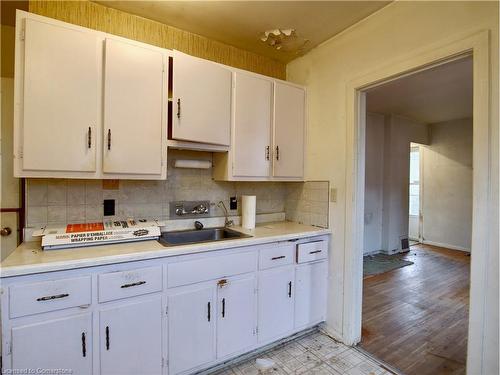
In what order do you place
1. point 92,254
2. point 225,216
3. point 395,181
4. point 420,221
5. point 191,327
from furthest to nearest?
1. point 420,221
2. point 395,181
3. point 225,216
4. point 191,327
5. point 92,254

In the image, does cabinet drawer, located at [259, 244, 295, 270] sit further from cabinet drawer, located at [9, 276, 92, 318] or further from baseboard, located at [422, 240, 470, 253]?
baseboard, located at [422, 240, 470, 253]

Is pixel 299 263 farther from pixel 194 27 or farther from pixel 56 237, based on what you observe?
pixel 194 27

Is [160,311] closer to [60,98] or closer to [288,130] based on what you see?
[60,98]

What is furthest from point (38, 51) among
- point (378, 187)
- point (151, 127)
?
point (378, 187)

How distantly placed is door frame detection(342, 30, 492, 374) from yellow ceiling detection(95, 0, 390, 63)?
47 cm

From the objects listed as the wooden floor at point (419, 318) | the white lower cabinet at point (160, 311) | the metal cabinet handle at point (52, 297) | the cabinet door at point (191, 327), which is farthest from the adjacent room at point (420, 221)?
the metal cabinet handle at point (52, 297)

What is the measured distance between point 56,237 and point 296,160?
6.27ft

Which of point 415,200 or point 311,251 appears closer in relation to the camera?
point 311,251

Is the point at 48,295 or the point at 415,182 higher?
the point at 415,182

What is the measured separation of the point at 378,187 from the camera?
4.73 metres

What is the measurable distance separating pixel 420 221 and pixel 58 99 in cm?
639

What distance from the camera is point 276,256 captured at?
2.01m

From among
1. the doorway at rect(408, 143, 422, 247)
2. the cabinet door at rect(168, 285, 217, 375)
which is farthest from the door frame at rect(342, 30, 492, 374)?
the doorway at rect(408, 143, 422, 247)

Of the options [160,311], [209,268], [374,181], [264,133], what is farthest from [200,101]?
[374,181]
